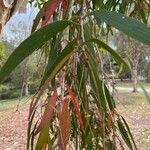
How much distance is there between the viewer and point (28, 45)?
1.89ft

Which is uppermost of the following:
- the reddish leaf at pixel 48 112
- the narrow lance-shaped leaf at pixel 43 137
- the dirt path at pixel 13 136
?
the reddish leaf at pixel 48 112

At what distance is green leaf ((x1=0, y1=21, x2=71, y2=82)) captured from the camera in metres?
0.57

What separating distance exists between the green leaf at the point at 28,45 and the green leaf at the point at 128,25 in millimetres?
61

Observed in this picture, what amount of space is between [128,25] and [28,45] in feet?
0.48

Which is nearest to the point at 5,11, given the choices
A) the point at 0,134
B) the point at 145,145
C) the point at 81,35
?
the point at 81,35

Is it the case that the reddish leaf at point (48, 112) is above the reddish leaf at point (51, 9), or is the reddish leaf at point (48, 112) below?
below

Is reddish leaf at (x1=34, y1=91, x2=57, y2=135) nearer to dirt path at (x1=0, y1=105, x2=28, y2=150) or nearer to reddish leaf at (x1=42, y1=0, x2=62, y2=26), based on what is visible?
reddish leaf at (x1=42, y1=0, x2=62, y2=26)

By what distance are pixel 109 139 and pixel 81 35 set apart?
0.28m

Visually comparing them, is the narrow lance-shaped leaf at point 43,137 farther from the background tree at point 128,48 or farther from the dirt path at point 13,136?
the dirt path at point 13,136

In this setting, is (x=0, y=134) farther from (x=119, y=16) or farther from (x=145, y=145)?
(x=119, y=16)

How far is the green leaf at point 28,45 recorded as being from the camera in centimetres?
57

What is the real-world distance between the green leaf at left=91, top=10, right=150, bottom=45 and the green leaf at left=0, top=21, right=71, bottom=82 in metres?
0.06

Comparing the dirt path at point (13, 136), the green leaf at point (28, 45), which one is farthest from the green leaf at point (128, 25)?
the dirt path at point (13, 136)

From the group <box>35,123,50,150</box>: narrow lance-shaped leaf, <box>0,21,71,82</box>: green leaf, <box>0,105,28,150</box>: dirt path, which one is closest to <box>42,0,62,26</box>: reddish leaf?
<box>0,21,71,82</box>: green leaf
